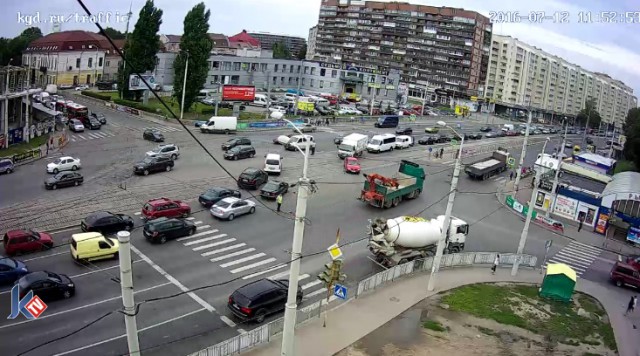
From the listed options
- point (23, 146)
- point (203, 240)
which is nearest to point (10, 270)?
point (203, 240)

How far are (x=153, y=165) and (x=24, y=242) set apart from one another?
1716 centimetres

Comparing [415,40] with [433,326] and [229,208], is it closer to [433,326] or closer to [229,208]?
[229,208]

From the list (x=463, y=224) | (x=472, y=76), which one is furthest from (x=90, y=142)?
(x=472, y=76)

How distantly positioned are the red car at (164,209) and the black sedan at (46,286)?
10024 millimetres

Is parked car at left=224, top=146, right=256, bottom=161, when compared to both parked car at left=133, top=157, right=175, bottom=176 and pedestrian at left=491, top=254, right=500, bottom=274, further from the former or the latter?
pedestrian at left=491, top=254, right=500, bottom=274

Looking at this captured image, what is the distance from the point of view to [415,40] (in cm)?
15938

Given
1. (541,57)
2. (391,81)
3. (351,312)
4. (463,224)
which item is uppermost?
(541,57)

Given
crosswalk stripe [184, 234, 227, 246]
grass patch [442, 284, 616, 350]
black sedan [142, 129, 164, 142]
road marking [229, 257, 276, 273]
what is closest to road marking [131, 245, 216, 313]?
crosswalk stripe [184, 234, 227, 246]

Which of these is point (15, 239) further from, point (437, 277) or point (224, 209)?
point (437, 277)

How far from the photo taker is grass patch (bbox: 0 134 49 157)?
4672 cm

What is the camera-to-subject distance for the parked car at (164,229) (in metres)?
30.4

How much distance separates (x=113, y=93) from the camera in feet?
290

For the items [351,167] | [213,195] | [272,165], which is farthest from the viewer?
[351,167]

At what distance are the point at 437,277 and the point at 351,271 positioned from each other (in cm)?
479
